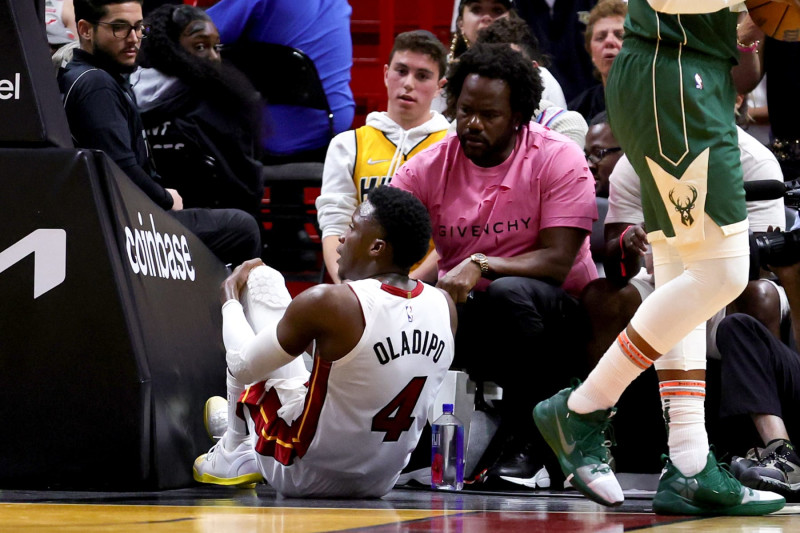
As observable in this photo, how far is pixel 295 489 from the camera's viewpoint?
3488 millimetres

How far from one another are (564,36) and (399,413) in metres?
3.84

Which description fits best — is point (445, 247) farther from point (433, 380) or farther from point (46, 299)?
point (46, 299)

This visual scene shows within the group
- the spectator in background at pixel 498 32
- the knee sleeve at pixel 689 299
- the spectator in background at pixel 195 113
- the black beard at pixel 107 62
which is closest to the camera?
the knee sleeve at pixel 689 299

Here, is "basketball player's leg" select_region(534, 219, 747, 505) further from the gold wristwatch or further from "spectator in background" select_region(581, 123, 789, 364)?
the gold wristwatch

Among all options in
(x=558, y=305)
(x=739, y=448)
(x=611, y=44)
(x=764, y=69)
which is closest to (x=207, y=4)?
(x=611, y=44)

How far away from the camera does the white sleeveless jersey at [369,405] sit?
3365mm

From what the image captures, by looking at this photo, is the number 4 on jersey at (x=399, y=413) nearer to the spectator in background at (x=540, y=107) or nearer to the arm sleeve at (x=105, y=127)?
the arm sleeve at (x=105, y=127)

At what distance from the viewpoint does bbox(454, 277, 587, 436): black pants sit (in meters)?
3.91

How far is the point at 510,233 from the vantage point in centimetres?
417

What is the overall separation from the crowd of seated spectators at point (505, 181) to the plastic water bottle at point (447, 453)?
13 centimetres

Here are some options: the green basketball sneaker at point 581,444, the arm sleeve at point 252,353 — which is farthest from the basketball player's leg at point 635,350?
the arm sleeve at point 252,353

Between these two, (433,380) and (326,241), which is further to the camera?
(326,241)

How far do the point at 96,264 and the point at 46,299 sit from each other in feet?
0.61

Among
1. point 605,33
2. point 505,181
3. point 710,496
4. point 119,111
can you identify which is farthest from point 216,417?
point 605,33
